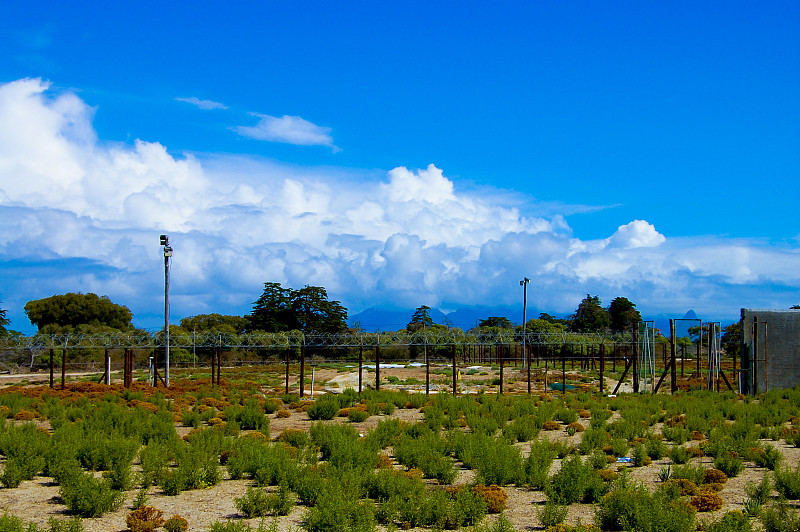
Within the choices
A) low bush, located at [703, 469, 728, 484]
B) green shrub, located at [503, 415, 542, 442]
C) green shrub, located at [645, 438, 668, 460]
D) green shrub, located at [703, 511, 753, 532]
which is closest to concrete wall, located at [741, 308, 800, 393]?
green shrub, located at [503, 415, 542, 442]

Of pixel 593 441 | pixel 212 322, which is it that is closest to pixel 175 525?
pixel 593 441

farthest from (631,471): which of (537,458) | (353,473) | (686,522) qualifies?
(353,473)

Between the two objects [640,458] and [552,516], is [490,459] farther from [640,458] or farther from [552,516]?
[640,458]

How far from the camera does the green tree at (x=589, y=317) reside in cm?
9417

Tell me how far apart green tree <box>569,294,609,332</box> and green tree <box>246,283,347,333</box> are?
3036 cm

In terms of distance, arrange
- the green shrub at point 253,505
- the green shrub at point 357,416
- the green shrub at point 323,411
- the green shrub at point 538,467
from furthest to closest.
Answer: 1. the green shrub at point 323,411
2. the green shrub at point 357,416
3. the green shrub at point 538,467
4. the green shrub at point 253,505

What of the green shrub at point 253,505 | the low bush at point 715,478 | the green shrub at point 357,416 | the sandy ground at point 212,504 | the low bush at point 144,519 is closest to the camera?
the low bush at point 144,519

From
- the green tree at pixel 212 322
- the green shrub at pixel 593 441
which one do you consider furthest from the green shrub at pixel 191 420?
the green tree at pixel 212 322

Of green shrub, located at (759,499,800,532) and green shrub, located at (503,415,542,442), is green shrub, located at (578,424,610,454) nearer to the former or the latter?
green shrub, located at (503,415,542,442)

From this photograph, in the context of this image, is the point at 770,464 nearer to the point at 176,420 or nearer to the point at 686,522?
the point at 686,522

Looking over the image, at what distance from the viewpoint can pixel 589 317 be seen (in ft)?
322

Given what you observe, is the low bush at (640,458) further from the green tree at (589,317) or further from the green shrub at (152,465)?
the green tree at (589,317)

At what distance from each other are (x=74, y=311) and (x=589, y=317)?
63.2 meters

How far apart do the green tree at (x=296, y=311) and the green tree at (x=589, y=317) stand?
3036cm
